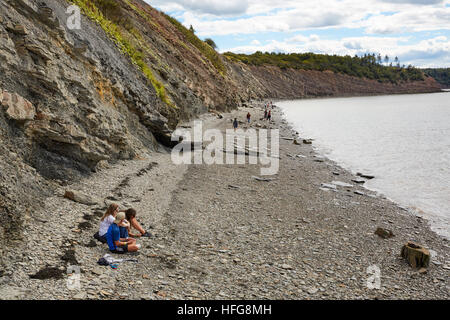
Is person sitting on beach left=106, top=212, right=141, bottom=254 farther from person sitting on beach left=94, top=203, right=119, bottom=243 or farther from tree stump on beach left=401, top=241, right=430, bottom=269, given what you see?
tree stump on beach left=401, top=241, right=430, bottom=269

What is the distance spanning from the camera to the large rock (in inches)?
473

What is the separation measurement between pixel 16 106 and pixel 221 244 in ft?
29.2

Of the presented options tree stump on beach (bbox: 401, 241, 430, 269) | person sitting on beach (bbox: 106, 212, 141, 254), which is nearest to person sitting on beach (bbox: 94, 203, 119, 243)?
person sitting on beach (bbox: 106, 212, 141, 254)

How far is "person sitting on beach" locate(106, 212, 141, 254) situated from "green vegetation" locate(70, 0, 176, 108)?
68.5ft

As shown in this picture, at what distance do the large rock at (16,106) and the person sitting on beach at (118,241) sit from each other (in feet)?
18.1

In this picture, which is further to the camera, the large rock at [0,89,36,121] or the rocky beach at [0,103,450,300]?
the large rock at [0,89,36,121]

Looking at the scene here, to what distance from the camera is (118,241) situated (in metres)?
10.4

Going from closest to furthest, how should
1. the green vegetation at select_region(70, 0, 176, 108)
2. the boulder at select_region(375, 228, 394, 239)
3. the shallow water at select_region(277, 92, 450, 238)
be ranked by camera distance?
the boulder at select_region(375, 228, 394, 239) → the shallow water at select_region(277, 92, 450, 238) → the green vegetation at select_region(70, 0, 176, 108)
